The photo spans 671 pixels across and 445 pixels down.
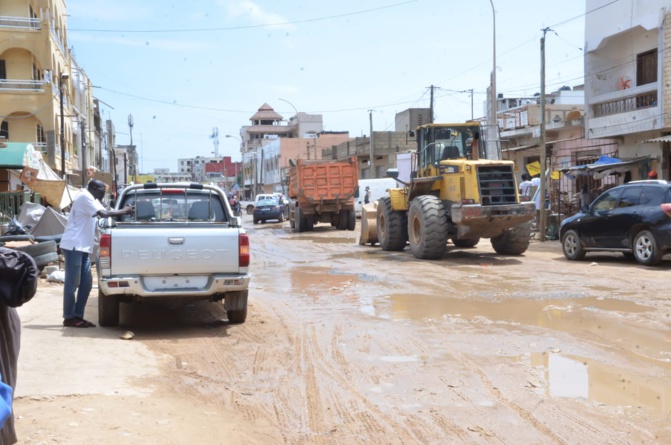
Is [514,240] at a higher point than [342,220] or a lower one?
lower

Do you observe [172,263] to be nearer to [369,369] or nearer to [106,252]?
[106,252]

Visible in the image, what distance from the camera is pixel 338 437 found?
14.8 feet

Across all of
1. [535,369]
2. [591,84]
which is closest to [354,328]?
[535,369]

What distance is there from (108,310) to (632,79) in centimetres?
2270

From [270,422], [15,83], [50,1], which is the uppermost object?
[50,1]

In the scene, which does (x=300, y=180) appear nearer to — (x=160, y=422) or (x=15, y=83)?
(x=15, y=83)

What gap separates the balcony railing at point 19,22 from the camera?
35000 millimetres

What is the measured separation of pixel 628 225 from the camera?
13.6 meters

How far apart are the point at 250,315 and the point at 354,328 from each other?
167cm

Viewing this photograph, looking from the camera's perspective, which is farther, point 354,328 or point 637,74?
point 637,74

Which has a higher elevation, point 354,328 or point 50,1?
point 50,1

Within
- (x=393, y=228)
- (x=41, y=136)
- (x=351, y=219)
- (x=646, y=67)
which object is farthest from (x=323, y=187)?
(x=41, y=136)

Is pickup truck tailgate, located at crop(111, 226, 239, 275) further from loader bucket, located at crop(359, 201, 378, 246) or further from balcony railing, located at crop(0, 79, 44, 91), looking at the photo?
balcony railing, located at crop(0, 79, 44, 91)

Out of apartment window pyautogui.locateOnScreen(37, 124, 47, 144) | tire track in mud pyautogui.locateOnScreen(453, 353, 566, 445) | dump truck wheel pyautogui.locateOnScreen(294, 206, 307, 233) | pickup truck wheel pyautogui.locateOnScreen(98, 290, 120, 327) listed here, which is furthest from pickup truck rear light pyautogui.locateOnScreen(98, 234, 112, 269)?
apartment window pyautogui.locateOnScreen(37, 124, 47, 144)
